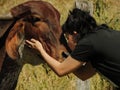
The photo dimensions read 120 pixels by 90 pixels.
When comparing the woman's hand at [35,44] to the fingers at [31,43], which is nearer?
the woman's hand at [35,44]

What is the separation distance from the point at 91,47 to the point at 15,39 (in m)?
1.16

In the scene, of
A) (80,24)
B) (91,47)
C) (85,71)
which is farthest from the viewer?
(85,71)

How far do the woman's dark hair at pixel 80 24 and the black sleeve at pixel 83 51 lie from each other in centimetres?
14

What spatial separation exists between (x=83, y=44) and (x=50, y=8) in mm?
1000

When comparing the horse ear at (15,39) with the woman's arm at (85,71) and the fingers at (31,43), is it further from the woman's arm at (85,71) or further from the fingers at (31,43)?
the woman's arm at (85,71)

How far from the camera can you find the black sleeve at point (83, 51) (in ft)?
13.4

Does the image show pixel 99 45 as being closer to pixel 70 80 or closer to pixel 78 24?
pixel 78 24

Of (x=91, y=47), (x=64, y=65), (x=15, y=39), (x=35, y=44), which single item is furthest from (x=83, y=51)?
(x=15, y=39)

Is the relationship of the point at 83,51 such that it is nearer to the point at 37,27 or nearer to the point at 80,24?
the point at 80,24

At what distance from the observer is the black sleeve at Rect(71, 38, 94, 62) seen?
160 inches

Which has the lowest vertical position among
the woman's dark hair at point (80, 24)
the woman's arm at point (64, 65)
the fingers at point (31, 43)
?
the fingers at point (31, 43)

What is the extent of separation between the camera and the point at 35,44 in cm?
470

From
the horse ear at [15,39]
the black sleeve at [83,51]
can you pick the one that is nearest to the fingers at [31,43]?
the horse ear at [15,39]

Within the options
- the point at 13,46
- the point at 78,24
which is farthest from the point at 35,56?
the point at 78,24
